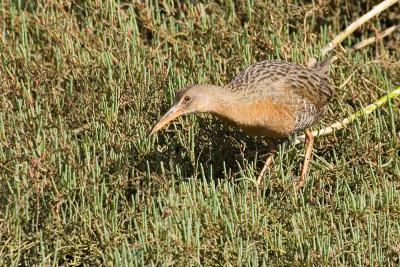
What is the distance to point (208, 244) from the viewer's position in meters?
6.05

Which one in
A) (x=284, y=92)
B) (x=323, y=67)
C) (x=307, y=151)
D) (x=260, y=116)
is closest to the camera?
(x=260, y=116)

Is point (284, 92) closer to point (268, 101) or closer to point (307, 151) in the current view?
point (268, 101)

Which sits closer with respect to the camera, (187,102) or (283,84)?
(187,102)

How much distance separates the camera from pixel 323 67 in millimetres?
7930

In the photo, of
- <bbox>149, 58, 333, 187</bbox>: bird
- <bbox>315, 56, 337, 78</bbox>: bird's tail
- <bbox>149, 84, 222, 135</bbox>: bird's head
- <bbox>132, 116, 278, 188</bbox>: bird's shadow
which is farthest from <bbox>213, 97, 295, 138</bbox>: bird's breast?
<bbox>315, 56, 337, 78</bbox>: bird's tail

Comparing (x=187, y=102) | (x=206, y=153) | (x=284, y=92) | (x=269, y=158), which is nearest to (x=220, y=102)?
(x=187, y=102)

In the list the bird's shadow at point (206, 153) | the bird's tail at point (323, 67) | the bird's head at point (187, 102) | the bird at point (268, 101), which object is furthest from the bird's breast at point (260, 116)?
the bird's tail at point (323, 67)

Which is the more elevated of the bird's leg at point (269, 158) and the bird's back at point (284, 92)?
the bird's back at point (284, 92)

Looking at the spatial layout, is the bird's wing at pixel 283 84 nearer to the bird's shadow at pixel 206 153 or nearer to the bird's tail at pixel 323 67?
the bird's tail at pixel 323 67

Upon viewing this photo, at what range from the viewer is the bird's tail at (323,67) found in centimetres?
785

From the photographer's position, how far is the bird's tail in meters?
7.85

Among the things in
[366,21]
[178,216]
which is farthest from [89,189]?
[366,21]

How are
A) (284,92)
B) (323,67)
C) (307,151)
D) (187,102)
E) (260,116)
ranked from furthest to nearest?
(323,67)
(307,151)
(284,92)
(260,116)
(187,102)

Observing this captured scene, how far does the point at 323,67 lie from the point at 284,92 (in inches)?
29.6
